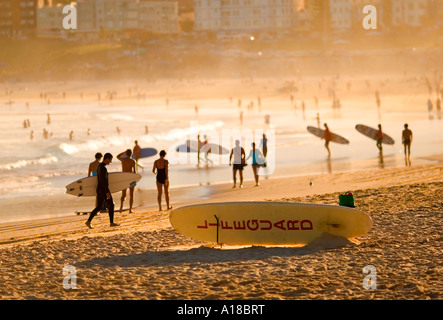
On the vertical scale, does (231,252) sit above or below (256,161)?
below

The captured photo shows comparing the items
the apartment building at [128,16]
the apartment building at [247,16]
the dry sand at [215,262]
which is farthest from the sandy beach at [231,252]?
the apartment building at [128,16]

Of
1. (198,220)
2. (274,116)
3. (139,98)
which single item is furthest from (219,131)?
(139,98)

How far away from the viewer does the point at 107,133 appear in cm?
4619

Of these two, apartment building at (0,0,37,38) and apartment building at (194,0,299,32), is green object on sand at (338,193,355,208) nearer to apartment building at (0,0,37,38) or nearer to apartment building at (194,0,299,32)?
apartment building at (194,0,299,32)

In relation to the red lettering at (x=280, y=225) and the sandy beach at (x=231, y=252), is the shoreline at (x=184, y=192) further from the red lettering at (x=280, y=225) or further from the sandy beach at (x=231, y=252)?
the red lettering at (x=280, y=225)

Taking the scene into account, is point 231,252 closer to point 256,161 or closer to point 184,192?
point 184,192

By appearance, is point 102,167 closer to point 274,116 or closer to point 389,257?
point 389,257

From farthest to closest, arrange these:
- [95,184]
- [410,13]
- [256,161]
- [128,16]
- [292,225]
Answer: [128,16]
[410,13]
[256,161]
[95,184]
[292,225]

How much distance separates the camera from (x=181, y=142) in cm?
3819

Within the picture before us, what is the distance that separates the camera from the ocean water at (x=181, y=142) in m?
24.5

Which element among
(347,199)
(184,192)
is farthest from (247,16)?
(347,199)

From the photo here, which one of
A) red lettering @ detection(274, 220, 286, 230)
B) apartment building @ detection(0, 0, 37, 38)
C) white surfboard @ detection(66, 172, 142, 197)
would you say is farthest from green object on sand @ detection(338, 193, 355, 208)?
apartment building @ detection(0, 0, 37, 38)

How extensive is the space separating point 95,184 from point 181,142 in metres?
23.2
